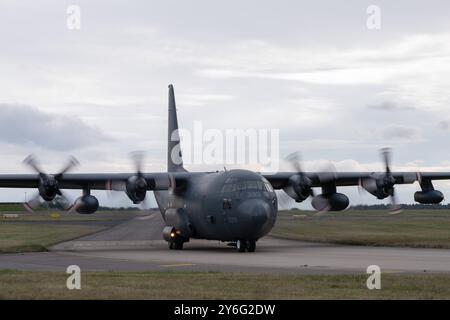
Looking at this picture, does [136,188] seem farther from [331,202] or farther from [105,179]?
[331,202]

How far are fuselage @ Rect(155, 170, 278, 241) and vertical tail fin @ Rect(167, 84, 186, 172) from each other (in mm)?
5520

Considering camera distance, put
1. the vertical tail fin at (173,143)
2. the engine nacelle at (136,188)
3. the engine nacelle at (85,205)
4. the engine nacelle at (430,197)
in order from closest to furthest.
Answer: the engine nacelle at (85,205) → the engine nacelle at (136,188) → the engine nacelle at (430,197) → the vertical tail fin at (173,143)

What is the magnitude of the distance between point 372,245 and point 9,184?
21307 millimetres

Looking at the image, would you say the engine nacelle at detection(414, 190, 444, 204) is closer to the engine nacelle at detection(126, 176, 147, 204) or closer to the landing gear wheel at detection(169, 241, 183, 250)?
the landing gear wheel at detection(169, 241, 183, 250)

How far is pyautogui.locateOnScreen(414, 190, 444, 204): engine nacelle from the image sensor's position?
142 feet

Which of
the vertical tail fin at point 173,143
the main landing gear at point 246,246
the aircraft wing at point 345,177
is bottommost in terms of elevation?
the main landing gear at point 246,246

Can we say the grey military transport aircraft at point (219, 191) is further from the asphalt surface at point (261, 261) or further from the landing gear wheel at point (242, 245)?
the asphalt surface at point (261, 261)

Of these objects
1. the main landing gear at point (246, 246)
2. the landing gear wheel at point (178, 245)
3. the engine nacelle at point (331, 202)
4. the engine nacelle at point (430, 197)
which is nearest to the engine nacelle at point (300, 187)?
the engine nacelle at point (331, 202)

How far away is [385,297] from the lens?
663 inches

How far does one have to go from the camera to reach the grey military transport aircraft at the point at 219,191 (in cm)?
3494

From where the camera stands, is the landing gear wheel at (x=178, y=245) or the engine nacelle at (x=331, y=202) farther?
the engine nacelle at (x=331, y=202)

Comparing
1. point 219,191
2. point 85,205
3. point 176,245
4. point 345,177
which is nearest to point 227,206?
point 219,191

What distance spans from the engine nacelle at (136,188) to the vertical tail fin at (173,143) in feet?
23.4
